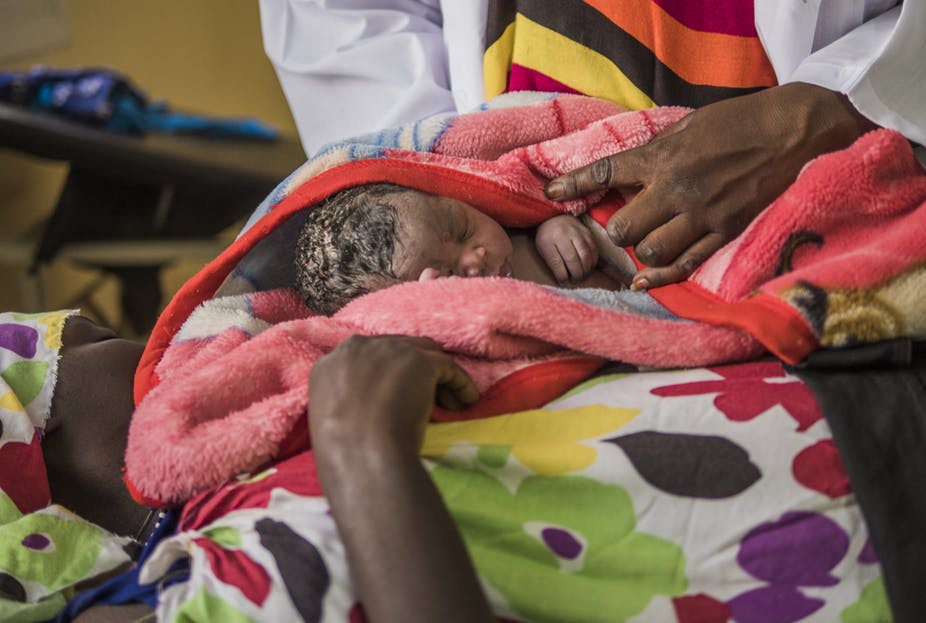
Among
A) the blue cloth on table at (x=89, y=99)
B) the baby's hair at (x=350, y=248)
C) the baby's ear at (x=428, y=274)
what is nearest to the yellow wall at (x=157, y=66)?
the blue cloth on table at (x=89, y=99)

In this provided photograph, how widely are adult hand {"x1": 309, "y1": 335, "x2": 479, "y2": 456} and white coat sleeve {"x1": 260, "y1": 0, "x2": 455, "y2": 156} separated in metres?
0.76

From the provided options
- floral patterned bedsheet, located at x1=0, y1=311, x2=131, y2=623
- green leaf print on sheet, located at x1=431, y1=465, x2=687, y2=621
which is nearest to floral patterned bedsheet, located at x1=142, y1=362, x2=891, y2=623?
green leaf print on sheet, located at x1=431, y1=465, x2=687, y2=621

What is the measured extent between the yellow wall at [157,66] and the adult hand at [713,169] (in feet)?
8.50

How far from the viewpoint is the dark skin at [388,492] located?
0.69 meters

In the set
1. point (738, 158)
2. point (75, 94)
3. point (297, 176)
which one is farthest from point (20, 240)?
point (738, 158)

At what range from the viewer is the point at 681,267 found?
105 centimetres

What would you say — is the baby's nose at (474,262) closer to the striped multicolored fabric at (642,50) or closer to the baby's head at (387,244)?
the baby's head at (387,244)

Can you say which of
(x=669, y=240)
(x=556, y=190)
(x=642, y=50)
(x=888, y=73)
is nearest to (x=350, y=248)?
(x=556, y=190)

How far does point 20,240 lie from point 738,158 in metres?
2.54

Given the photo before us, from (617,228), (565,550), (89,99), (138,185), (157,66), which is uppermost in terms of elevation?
(617,228)

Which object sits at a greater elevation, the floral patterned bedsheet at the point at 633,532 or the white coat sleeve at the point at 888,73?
the white coat sleeve at the point at 888,73

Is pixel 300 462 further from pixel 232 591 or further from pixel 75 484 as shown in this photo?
pixel 75 484

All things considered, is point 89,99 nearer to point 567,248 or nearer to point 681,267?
point 567,248

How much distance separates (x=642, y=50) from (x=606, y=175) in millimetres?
254
